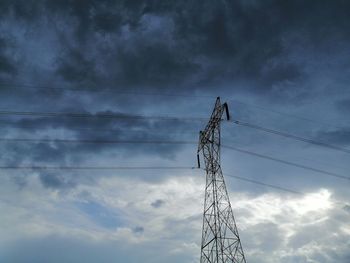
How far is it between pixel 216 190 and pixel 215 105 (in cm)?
1307

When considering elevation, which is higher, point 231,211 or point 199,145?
point 199,145

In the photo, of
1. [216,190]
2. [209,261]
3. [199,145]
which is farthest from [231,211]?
[199,145]

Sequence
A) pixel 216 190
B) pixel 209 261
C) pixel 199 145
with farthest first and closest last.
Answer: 1. pixel 199 145
2. pixel 216 190
3. pixel 209 261

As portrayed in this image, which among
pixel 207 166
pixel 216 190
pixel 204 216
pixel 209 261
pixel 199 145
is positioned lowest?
pixel 209 261

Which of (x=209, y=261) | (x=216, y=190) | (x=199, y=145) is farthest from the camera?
(x=199, y=145)

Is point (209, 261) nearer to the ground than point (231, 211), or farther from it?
nearer to the ground

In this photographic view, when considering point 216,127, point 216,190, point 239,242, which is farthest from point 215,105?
point 239,242

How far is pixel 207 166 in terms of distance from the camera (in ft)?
199

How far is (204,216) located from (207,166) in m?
8.01

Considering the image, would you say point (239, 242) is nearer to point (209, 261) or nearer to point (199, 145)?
point (209, 261)

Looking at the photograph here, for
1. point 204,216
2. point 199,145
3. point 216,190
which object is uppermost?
point 199,145

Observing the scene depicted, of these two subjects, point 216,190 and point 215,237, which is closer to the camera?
point 215,237

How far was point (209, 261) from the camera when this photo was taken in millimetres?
53812

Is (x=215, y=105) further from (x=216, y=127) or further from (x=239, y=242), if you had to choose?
(x=239, y=242)
